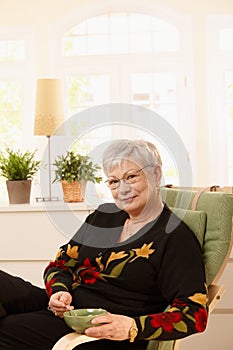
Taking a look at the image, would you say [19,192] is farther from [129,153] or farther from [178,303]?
[178,303]

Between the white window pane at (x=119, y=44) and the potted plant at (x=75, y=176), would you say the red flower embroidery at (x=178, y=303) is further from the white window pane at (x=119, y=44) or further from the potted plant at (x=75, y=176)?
the white window pane at (x=119, y=44)

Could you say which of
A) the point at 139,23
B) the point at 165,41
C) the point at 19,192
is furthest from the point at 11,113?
the point at 19,192

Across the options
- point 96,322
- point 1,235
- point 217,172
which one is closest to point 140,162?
point 96,322

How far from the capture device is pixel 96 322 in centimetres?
203

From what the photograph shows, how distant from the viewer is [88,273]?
2.42 metres

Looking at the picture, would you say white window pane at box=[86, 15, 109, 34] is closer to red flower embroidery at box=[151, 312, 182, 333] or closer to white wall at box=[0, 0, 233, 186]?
white wall at box=[0, 0, 233, 186]

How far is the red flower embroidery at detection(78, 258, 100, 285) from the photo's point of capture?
7.84 feet

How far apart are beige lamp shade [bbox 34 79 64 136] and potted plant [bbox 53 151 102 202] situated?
33 centimetres

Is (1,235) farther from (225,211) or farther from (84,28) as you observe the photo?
(84,28)

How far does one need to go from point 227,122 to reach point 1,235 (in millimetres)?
3375

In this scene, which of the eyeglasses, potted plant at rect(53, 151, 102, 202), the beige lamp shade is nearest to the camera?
the eyeglasses

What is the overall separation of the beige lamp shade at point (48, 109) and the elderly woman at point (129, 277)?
5.54ft

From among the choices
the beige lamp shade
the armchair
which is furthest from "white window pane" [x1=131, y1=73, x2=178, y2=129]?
the armchair

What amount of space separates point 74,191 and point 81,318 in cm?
176
